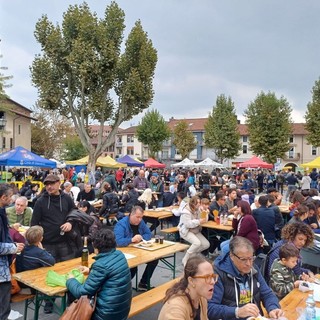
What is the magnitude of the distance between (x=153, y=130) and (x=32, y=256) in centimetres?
4936

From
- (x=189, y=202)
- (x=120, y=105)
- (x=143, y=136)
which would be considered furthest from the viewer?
(x=143, y=136)

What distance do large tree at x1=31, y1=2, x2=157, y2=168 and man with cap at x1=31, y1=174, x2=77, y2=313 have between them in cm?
1789

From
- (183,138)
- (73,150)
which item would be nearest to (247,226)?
(183,138)

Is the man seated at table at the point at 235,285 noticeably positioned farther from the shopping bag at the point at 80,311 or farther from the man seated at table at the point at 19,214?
the man seated at table at the point at 19,214

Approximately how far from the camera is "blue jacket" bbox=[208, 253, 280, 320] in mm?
2881

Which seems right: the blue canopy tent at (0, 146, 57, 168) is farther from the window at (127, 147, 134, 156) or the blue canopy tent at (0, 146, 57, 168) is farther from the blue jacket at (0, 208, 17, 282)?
the window at (127, 147, 134, 156)

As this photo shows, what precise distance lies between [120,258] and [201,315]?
113cm

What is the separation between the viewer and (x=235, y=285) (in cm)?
305

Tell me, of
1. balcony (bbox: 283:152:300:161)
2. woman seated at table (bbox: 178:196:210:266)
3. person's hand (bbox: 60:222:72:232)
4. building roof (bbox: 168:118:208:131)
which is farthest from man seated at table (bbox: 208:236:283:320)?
building roof (bbox: 168:118:208:131)

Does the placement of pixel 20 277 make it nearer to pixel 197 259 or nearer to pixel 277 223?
pixel 197 259

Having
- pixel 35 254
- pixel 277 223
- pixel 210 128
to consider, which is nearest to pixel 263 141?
pixel 210 128

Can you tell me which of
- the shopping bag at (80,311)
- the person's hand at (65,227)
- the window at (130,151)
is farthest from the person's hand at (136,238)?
the window at (130,151)

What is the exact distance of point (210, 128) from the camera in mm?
47219

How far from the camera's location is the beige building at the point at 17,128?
40.8 meters
